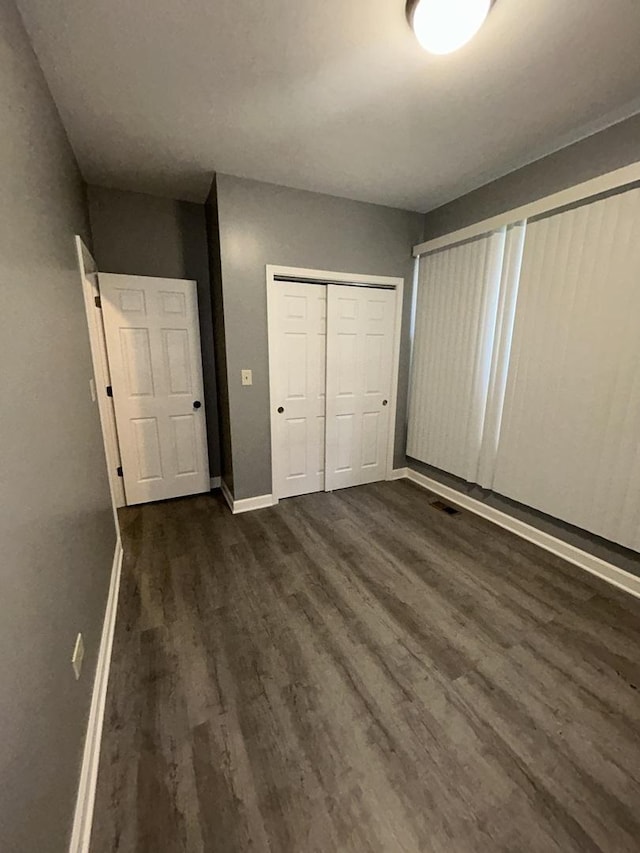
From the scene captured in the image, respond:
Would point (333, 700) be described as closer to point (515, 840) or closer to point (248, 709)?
point (248, 709)

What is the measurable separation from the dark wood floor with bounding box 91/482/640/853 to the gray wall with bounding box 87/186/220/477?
2.20m

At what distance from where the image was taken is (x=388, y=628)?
1.85m

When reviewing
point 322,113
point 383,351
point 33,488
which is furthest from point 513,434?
point 33,488

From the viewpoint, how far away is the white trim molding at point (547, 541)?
7.03 feet

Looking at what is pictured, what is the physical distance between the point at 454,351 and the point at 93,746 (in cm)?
325

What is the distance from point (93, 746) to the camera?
125 cm

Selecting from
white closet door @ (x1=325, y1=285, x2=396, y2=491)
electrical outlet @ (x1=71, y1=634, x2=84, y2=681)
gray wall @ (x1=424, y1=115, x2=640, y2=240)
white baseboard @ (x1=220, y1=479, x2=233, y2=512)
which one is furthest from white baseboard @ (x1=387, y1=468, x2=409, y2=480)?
electrical outlet @ (x1=71, y1=634, x2=84, y2=681)

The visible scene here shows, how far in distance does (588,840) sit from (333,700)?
86 centimetres

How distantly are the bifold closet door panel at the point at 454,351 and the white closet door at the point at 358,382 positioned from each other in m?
0.31

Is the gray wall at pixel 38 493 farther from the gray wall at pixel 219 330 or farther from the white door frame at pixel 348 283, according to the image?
the white door frame at pixel 348 283

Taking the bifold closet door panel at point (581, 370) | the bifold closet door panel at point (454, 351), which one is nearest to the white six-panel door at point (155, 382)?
the bifold closet door panel at point (454, 351)

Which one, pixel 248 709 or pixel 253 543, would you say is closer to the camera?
pixel 248 709

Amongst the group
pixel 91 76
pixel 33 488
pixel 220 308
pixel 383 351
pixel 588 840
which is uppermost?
pixel 91 76

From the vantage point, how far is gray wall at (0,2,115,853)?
2.66 ft
